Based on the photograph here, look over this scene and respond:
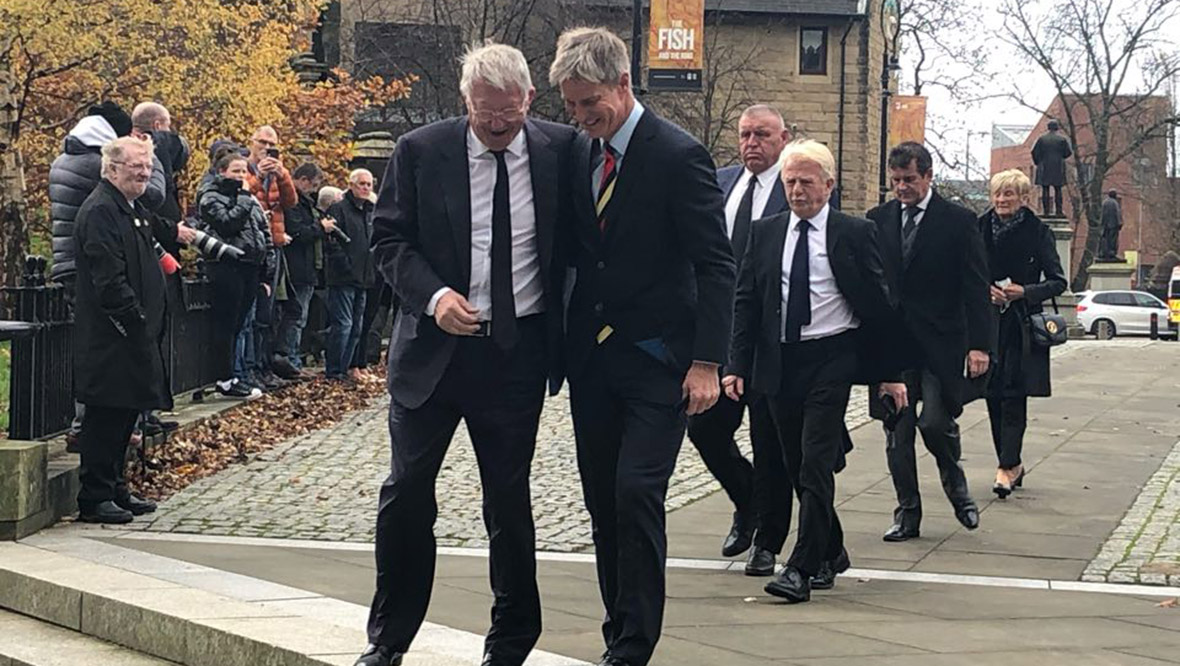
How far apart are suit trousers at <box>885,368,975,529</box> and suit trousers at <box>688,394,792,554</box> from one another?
1.03 metres

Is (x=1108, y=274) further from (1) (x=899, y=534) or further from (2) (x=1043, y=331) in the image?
(1) (x=899, y=534)

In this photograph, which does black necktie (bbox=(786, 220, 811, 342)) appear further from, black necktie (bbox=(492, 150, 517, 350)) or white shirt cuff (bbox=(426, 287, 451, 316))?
white shirt cuff (bbox=(426, 287, 451, 316))

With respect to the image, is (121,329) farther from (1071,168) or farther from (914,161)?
(1071,168)

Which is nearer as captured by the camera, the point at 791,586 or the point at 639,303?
the point at 639,303

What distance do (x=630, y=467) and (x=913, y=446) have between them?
412 centimetres

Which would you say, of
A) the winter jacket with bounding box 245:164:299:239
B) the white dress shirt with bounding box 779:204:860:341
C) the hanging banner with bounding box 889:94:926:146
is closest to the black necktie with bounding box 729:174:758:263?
the white dress shirt with bounding box 779:204:860:341

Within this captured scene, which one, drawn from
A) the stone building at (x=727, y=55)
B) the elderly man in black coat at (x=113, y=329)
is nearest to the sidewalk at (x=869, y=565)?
the elderly man in black coat at (x=113, y=329)

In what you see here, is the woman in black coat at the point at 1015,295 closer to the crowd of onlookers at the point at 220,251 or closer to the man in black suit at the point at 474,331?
the crowd of onlookers at the point at 220,251

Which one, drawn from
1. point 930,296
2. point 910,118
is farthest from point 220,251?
point 910,118

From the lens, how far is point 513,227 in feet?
17.1

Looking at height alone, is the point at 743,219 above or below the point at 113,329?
above

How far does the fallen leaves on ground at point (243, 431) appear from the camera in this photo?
10.4 metres

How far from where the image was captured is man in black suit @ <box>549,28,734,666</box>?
5.17 m

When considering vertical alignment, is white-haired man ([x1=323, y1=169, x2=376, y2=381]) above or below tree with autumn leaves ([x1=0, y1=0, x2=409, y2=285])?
below
